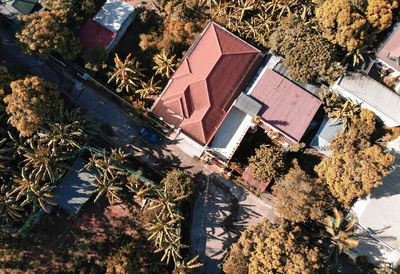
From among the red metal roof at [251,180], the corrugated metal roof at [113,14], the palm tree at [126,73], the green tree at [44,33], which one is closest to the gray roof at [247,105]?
the red metal roof at [251,180]

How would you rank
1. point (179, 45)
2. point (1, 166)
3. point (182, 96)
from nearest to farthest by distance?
point (1, 166) < point (182, 96) < point (179, 45)

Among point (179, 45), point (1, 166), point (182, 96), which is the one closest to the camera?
point (1, 166)

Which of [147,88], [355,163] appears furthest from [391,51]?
[147,88]

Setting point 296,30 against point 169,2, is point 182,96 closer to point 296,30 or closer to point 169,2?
point 169,2

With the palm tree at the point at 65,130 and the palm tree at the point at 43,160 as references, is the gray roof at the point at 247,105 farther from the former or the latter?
the palm tree at the point at 43,160

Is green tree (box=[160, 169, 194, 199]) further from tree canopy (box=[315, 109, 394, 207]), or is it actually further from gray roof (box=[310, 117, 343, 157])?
gray roof (box=[310, 117, 343, 157])

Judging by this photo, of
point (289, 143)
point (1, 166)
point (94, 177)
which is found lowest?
point (1, 166)

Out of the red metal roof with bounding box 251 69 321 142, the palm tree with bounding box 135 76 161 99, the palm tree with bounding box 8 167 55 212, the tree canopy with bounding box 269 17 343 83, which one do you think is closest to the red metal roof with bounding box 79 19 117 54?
the palm tree with bounding box 135 76 161 99

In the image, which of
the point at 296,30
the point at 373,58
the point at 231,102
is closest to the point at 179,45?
the point at 231,102
